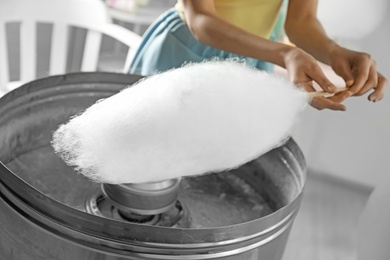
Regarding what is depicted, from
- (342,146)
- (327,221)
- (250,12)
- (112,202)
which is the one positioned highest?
(250,12)

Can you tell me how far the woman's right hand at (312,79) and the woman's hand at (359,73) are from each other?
4cm

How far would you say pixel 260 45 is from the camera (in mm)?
833

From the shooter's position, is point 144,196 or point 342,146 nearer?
point 144,196

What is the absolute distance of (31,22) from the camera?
58.6 inches

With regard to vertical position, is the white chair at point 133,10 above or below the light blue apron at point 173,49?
below

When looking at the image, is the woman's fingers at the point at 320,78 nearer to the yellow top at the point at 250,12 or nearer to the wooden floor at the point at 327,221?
the yellow top at the point at 250,12

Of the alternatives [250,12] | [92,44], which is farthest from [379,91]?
[92,44]

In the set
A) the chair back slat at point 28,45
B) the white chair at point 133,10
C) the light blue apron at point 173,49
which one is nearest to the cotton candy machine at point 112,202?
the light blue apron at point 173,49

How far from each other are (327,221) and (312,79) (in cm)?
110

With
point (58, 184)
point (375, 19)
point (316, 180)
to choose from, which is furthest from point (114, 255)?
point (316, 180)

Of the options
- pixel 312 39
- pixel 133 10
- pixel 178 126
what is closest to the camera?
pixel 178 126

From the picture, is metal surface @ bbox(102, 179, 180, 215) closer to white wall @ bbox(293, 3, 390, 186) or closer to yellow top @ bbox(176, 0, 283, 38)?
yellow top @ bbox(176, 0, 283, 38)

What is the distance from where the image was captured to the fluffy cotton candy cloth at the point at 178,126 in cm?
61

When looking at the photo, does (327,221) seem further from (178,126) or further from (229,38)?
(178,126)
